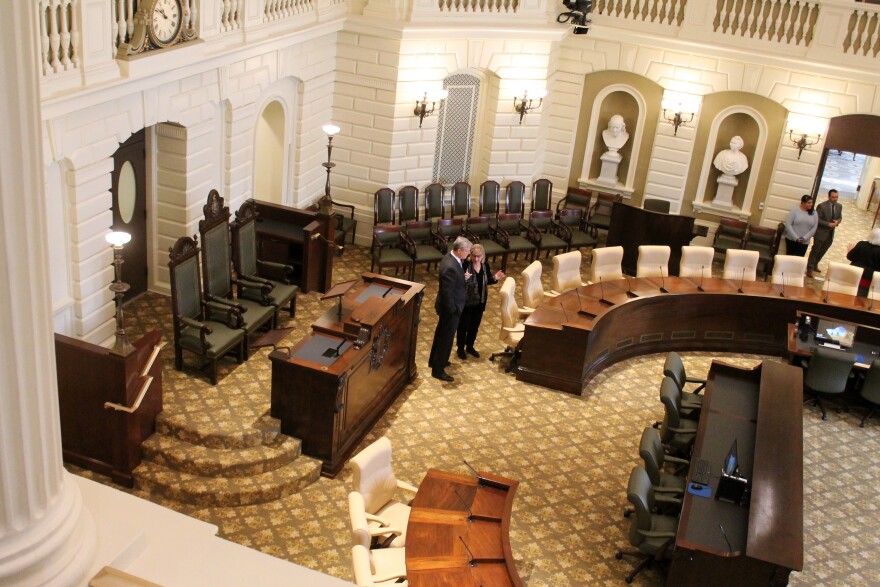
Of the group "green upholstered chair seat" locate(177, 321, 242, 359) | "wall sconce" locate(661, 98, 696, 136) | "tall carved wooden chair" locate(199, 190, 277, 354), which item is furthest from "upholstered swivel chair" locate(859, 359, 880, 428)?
"green upholstered chair seat" locate(177, 321, 242, 359)

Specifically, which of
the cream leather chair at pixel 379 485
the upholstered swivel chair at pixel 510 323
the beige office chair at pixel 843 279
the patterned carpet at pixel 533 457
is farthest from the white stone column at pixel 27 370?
the beige office chair at pixel 843 279

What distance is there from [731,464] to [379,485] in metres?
3.10

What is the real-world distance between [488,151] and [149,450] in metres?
8.33

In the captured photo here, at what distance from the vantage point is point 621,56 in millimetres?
15836

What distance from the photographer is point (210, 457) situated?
901cm

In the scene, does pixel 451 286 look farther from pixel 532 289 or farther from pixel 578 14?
pixel 578 14

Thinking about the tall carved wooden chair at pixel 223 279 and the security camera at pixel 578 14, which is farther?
the security camera at pixel 578 14

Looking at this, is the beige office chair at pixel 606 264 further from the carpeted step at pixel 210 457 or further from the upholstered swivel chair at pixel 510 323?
the carpeted step at pixel 210 457

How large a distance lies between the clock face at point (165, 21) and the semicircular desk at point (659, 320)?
4.97 meters

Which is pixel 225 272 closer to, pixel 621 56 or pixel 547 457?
pixel 547 457

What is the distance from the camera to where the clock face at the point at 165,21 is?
9.34 metres

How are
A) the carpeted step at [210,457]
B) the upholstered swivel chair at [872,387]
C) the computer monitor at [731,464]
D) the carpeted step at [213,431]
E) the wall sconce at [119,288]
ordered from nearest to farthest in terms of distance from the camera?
the wall sconce at [119,288] < the computer monitor at [731,464] < the carpeted step at [210,457] < the carpeted step at [213,431] < the upholstered swivel chair at [872,387]

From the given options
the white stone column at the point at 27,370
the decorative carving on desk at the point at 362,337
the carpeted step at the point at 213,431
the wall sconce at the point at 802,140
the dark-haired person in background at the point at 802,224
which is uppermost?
the white stone column at the point at 27,370

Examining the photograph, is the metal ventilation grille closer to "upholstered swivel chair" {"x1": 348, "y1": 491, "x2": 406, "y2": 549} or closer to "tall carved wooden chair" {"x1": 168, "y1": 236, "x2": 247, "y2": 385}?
"tall carved wooden chair" {"x1": 168, "y1": 236, "x2": 247, "y2": 385}
